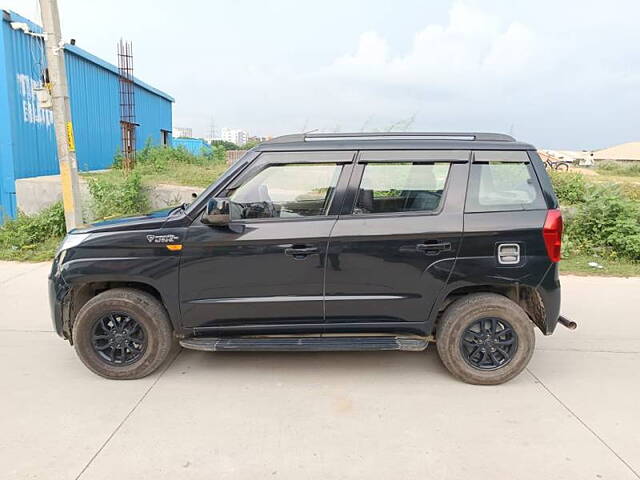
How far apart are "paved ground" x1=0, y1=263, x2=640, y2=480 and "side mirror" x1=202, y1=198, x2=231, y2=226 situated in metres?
1.30

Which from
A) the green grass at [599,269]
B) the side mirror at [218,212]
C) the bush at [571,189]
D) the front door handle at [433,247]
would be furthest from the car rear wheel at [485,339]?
the bush at [571,189]

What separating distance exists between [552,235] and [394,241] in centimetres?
117

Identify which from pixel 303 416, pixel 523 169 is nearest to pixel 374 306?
pixel 303 416

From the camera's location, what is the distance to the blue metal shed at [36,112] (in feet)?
33.0

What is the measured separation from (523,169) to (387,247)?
1239mm

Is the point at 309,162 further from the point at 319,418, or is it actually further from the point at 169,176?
the point at 169,176

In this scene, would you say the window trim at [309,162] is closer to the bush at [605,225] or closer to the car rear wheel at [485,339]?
the car rear wheel at [485,339]

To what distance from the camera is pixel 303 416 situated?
332 centimetres

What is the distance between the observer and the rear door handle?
3.63m

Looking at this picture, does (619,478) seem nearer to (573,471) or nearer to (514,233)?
(573,471)

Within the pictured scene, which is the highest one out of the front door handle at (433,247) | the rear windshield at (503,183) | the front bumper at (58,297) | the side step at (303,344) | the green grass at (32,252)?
the rear windshield at (503,183)

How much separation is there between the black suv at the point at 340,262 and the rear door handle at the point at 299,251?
0.01 meters

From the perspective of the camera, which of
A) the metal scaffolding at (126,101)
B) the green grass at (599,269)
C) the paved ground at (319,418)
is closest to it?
the paved ground at (319,418)

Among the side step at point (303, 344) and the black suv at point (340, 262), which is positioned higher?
the black suv at point (340, 262)
